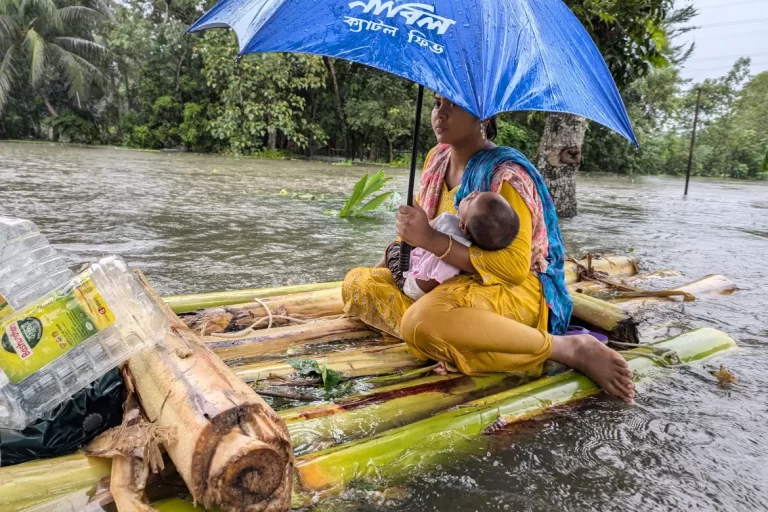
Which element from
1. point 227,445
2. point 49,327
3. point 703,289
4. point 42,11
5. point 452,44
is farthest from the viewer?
point 42,11

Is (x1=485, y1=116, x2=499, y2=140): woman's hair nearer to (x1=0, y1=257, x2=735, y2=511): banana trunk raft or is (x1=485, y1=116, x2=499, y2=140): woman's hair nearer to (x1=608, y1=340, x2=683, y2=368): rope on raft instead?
(x1=0, y1=257, x2=735, y2=511): banana trunk raft

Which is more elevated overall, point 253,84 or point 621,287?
point 253,84

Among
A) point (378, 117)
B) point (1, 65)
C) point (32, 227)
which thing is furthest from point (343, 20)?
point (1, 65)

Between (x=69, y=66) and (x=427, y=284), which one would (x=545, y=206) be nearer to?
(x=427, y=284)

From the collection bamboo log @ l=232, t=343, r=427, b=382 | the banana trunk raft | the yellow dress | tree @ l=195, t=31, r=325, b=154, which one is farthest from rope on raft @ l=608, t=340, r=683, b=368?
tree @ l=195, t=31, r=325, b=154

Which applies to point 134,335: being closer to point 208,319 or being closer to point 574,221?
point 208,319

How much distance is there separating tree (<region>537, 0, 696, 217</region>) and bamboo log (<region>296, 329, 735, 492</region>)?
13.4 feet

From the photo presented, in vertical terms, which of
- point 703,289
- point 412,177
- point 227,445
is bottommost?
point 703,289

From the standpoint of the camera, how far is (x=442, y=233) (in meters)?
2.09

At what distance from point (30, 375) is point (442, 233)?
1.38 m

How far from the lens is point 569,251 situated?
5.79m

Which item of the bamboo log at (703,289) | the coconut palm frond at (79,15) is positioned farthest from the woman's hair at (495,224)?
the coconut palm frond at (79,15)

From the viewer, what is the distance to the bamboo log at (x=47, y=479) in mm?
1281

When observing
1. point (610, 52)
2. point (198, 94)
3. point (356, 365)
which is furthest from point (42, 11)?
point (356, 365)
